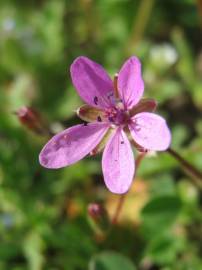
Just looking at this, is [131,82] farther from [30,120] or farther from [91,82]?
[30,120]

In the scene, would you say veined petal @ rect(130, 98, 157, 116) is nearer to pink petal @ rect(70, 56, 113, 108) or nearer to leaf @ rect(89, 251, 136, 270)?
pink petal @ rect(70, 56, 113, 108)

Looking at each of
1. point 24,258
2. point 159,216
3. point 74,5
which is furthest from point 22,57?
point 159,216

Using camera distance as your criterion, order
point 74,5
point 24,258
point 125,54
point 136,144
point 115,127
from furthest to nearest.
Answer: point 74,5 → point 125,54 → point 24,258 → point 115,127 → point 136,144

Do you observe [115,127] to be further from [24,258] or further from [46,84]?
[46,84]

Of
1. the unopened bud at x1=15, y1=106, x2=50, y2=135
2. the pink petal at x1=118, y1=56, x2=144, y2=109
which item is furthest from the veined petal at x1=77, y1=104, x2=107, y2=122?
the unopened bud at x1=15, y1=106, x2=50, y2=135

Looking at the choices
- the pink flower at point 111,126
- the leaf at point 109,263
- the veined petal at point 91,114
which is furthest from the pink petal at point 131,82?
the leaf at point 109,263

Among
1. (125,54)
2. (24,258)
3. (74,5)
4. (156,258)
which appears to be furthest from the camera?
(74,5)

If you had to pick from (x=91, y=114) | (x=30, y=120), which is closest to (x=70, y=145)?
(x=91, y=114)
